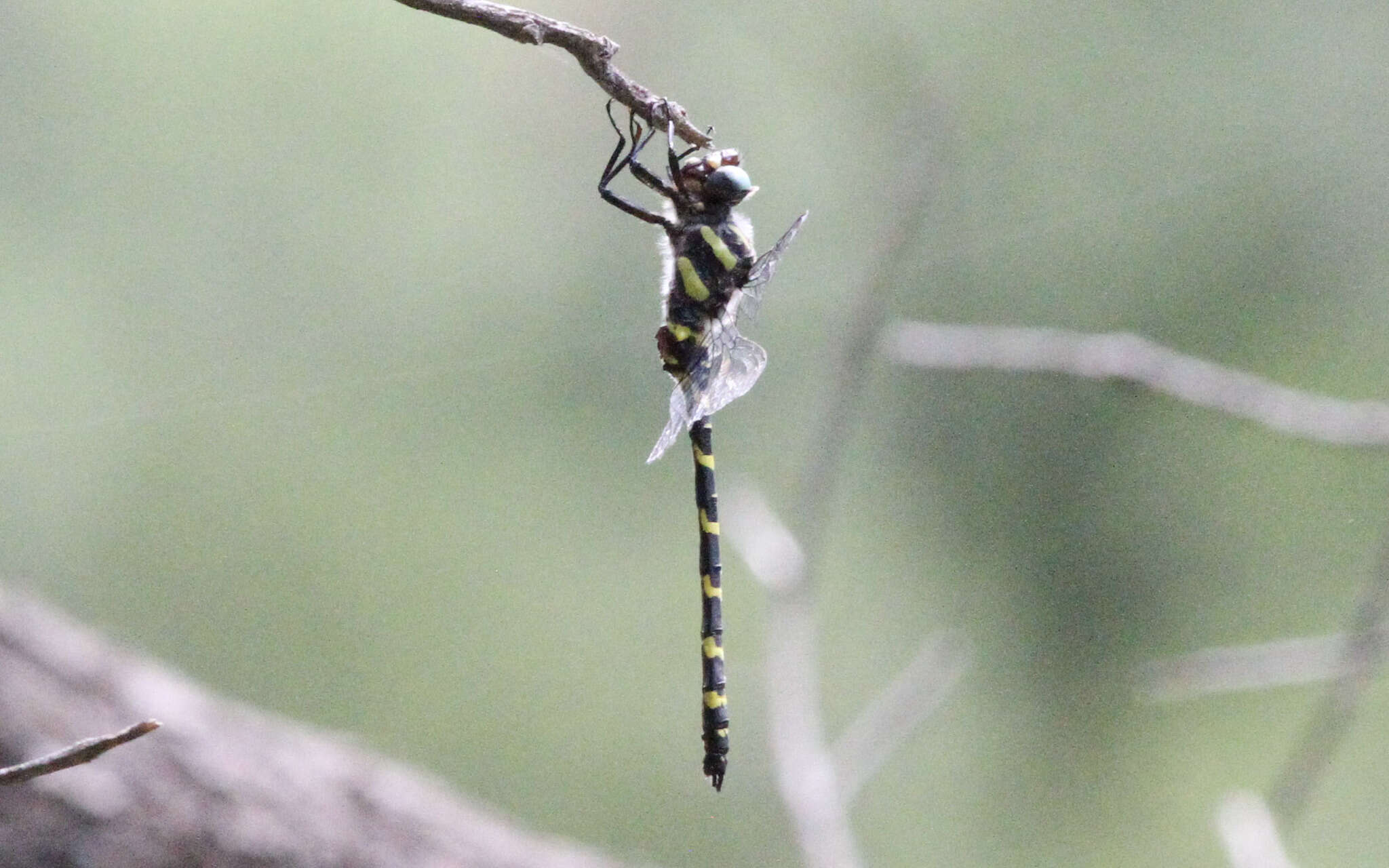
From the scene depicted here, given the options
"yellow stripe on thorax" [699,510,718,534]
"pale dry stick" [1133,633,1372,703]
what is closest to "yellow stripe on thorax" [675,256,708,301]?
"yellow stripe on thorax" [699,510,718,534]

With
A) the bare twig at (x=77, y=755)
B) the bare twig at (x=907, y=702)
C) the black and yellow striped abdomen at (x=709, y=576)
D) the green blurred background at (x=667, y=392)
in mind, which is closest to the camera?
the bare twig at (x=77, y=755)

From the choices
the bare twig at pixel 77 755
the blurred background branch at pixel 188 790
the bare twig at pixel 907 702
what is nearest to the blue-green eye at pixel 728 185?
the bare twig at pixel 77 755

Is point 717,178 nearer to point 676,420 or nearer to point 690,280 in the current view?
point 690,280

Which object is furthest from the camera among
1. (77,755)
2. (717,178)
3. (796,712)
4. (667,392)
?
(667,392)

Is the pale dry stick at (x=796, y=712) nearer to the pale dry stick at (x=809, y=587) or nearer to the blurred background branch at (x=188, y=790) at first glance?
the pale dry stick at (x=809, y=587)

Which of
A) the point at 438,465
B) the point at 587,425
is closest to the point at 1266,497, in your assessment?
the point at 587,425

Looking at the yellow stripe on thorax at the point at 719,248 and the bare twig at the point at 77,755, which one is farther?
the yellow stripe on thorax at the point at 719,248

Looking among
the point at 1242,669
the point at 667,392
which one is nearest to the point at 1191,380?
the point at 1242,669
